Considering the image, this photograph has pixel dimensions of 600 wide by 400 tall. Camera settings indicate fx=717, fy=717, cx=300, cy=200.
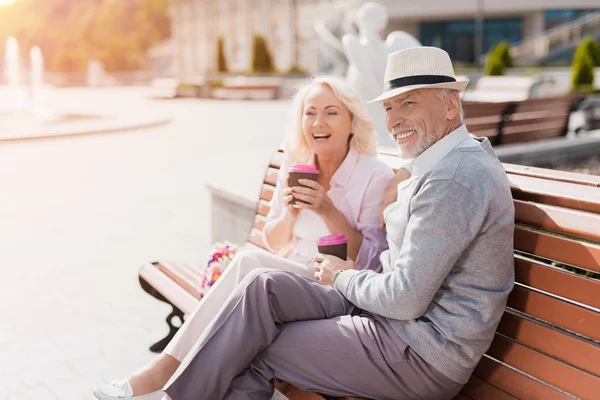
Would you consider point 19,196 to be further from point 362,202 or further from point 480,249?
point 480,249

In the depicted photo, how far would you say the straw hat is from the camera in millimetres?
2533

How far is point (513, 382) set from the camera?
2.47 metres

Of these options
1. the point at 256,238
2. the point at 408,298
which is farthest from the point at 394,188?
the point at 256,238

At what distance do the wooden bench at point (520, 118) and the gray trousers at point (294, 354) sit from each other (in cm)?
579

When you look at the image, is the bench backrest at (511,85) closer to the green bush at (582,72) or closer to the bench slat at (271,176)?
the green bush at (582,72)

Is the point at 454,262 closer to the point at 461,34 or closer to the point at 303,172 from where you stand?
the point at 303,172

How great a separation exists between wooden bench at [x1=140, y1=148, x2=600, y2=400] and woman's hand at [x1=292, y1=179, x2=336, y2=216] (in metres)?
0.85

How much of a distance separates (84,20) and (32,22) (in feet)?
35.8

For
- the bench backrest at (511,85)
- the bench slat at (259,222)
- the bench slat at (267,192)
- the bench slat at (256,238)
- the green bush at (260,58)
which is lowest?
the bench slat at (256,238)

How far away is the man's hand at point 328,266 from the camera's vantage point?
9.62 feet

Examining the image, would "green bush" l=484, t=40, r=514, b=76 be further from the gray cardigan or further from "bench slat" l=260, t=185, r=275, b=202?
the gray cardigan

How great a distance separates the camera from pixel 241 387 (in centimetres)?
268

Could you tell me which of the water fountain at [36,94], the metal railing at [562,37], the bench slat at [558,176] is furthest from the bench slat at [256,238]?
the metal railing at [562,37]

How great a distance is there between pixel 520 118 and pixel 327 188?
6.11 metres
